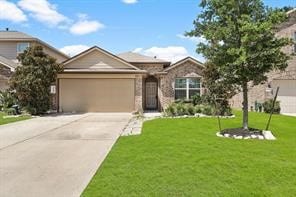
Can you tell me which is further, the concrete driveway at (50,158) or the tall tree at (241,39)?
the tall tree at (241,39)

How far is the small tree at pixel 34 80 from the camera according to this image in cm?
2467

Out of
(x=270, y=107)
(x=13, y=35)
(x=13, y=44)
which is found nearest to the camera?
(x=270, y=107)

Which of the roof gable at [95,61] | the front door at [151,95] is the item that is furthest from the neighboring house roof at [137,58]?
the roof gable at [95,61]

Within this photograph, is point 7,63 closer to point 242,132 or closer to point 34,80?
point 34,80

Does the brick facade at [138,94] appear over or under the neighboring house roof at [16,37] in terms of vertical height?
under

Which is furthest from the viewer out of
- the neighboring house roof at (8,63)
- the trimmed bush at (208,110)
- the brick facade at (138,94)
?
the neighboring house roof at (8,63)

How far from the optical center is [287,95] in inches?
1019

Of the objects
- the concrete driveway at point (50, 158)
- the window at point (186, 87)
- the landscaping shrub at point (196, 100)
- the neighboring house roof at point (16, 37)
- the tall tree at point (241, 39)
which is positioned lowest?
the concrete driveway at point (50, 158)

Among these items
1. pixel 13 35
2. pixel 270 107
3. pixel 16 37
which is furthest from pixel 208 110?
pixel 13 35

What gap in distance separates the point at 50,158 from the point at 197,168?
13.2ft

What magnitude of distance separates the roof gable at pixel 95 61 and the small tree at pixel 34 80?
7.06ft

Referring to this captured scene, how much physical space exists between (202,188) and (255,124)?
37.0ft

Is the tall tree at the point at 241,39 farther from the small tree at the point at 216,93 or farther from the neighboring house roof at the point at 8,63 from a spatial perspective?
the neighboring house roof at the point at 8,63

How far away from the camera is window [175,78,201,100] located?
2769 cm
